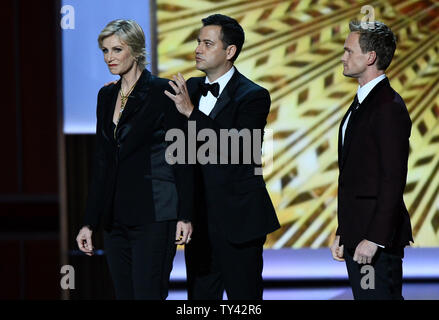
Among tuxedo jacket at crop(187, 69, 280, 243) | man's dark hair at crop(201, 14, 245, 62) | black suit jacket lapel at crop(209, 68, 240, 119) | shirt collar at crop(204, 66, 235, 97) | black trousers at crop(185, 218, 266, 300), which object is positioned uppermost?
man's dark hair at crop(201, 14, 245, 62)

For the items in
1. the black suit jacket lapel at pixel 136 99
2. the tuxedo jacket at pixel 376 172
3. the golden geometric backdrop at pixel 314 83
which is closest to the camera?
the tuxedo jacket at pixel 376 172

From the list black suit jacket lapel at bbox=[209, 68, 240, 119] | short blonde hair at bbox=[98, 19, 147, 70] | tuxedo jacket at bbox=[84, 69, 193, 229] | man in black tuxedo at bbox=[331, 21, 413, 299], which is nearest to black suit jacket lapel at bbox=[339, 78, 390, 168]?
man in black tuxedo at bbox=[331, 21, 413, 299]

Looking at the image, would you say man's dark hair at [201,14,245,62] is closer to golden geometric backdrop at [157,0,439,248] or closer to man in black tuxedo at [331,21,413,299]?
man in black tuxedo at [331,21,413,299]

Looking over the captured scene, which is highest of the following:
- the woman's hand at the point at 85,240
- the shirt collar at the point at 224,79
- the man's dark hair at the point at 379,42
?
the man's dark hair at the point at 379,42

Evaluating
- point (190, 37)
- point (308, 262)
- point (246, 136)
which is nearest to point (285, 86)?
point (190, 37)

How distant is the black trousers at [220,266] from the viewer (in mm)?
2254

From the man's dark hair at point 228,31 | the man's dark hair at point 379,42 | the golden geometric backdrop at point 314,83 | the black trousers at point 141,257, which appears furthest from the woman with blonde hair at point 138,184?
the golden geometric backdrop at point 314,83

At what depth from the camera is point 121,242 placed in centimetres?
226

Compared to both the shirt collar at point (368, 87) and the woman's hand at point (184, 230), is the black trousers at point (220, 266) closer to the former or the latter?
the woman's hand at point (184, 230)

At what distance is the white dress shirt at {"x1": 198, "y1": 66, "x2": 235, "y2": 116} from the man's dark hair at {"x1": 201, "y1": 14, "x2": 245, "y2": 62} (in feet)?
0.19

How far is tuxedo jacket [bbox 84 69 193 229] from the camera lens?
2.21 m

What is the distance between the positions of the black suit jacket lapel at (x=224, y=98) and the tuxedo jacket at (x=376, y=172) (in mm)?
393

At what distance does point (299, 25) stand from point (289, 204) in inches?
44.1

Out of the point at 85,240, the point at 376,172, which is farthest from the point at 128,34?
the point at 376,172
